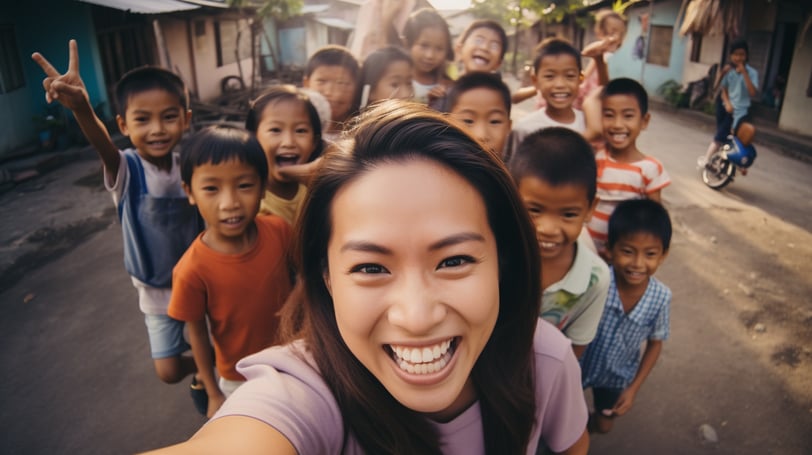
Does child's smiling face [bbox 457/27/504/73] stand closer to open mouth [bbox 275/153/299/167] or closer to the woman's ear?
open mouth [bbox 275/153/299/167]

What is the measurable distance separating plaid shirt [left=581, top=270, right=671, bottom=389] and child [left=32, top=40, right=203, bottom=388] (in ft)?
6.13

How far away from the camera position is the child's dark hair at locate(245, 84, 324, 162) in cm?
242

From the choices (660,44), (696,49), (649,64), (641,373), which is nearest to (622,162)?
(641,373)

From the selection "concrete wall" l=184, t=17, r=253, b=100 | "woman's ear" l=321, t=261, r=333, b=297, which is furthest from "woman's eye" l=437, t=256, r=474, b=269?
"concrete wall" l=184, t=17, r=253, b=100

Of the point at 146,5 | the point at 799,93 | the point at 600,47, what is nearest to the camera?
the point at 600,47

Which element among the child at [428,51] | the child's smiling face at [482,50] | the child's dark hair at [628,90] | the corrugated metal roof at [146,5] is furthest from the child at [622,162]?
the corrugated metal roof at [146,5]

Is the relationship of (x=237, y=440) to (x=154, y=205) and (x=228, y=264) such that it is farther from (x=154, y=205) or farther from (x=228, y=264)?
(x=154, y=205)

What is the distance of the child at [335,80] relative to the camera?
296cm

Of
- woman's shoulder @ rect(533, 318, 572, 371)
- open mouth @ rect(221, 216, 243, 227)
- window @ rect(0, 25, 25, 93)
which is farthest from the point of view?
window @ rect(0, 25, 25, 93)

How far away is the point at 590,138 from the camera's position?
9.84 feet

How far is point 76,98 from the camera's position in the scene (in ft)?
6.96

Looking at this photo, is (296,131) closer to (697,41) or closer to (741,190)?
(741,190)

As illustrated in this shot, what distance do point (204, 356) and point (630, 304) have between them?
5.83 feet

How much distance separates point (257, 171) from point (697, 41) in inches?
530
